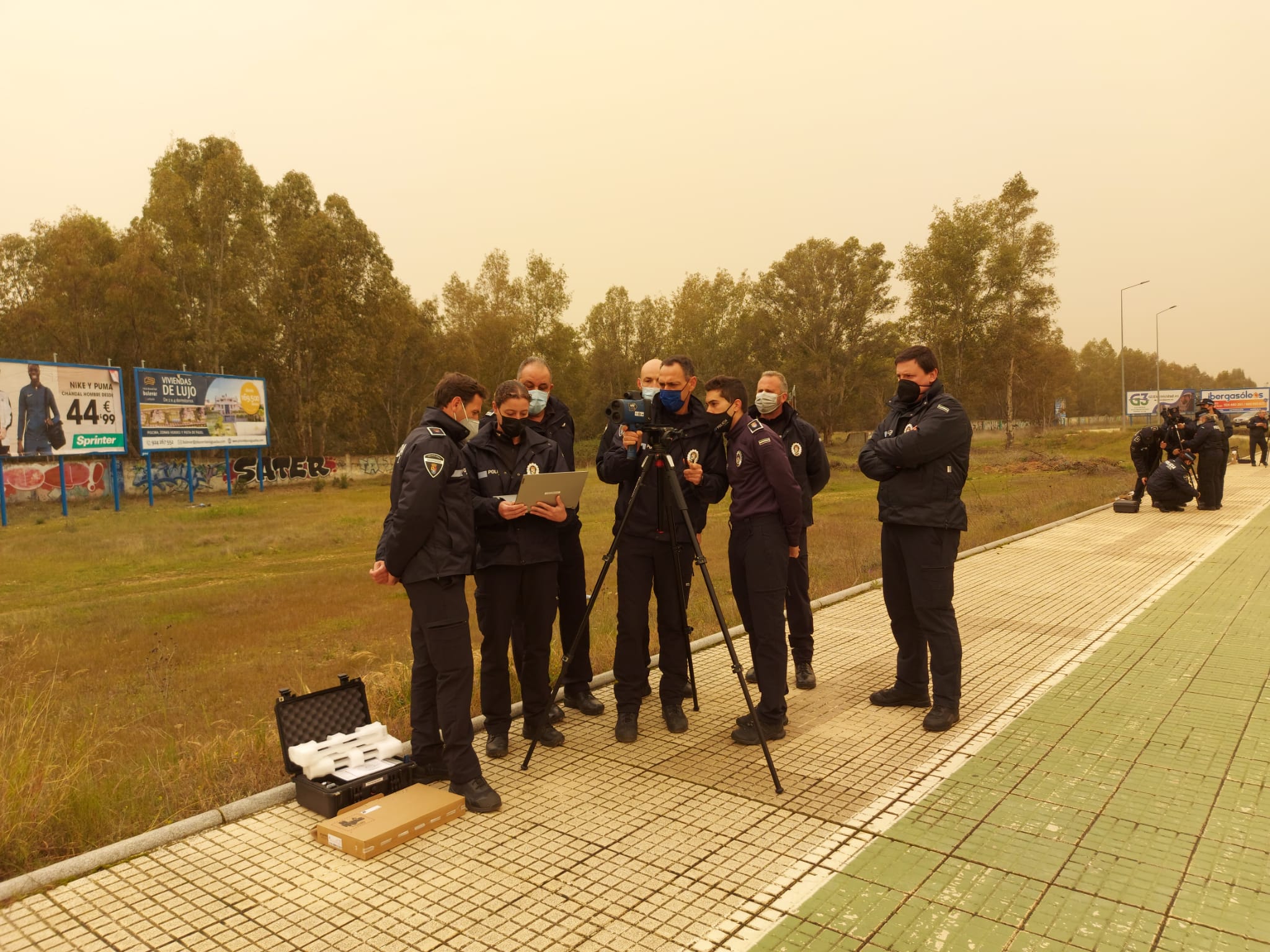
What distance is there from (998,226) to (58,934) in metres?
49.5

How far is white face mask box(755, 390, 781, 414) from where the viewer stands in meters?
5.19

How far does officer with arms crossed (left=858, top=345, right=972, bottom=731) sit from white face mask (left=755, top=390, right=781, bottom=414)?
2.06 ft

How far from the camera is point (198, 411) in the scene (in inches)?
1259

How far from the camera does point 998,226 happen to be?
4472cm

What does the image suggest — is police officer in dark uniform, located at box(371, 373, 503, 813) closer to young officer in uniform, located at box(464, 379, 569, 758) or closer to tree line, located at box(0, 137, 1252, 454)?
young officer in uniform, located at box(464, 379, 569, 758)

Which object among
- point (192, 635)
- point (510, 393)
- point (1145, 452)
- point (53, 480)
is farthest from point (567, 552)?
point (53, 480)

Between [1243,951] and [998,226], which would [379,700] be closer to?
[1243,951]

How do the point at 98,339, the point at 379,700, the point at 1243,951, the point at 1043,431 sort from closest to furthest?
the point at 1243,951 < the point at 379,700 < the point at 98,339 < the point at 1043,431

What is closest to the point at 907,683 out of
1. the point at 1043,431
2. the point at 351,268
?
the point at 351,268

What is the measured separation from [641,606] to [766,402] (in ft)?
4.98

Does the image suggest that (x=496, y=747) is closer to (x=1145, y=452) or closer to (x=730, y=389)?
(x=730, y=389)

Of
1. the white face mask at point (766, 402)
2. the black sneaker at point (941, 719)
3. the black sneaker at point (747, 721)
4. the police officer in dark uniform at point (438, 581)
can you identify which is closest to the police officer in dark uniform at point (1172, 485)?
the black sneaker at point (941, 719)

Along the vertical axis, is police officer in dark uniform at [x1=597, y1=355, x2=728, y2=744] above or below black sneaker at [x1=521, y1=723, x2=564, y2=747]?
above

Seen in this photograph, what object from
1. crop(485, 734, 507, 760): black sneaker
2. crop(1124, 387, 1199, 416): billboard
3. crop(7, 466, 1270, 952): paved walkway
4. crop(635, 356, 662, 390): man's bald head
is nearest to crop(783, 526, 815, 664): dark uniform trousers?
crop(7, 466, 1270, 952): paved walkway
